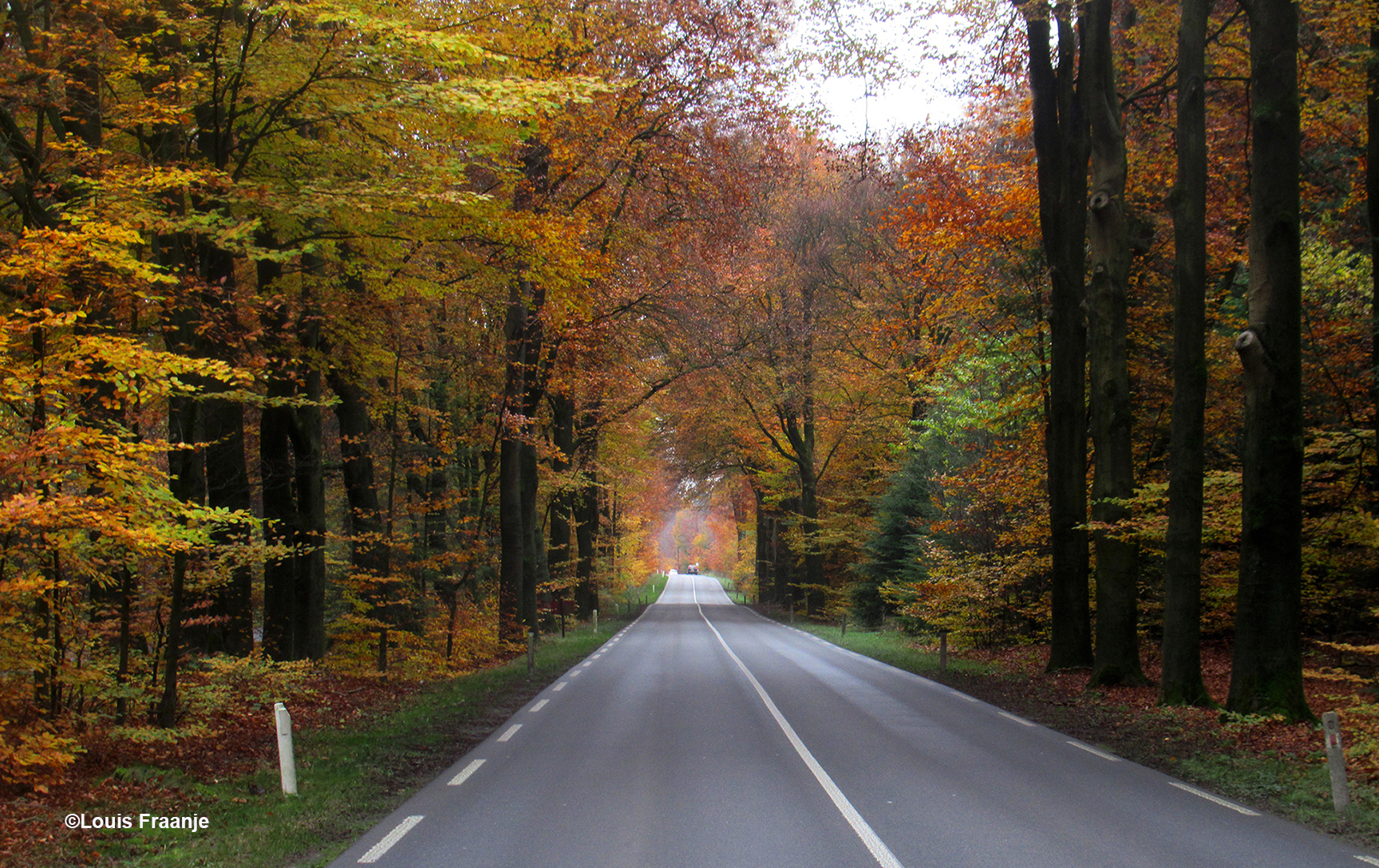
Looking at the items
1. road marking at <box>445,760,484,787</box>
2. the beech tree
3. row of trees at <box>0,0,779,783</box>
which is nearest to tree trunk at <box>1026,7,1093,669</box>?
the beech tree

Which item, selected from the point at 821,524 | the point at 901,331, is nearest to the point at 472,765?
the point at 901,331

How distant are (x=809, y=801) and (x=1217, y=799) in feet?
11.0

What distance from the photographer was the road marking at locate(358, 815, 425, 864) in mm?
5527

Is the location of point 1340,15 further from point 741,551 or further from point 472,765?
point 741,551

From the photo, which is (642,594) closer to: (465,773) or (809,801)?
(465,773)

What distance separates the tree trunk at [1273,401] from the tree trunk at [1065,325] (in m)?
4.59

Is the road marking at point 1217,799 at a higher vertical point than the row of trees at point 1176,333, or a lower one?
lower

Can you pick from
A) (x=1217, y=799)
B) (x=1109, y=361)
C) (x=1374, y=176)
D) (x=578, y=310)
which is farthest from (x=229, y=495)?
(x=1374, y=176)

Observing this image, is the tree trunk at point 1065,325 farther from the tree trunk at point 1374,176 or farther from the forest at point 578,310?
the tree trunk at point 1374,176

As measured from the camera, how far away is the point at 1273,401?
991 cm

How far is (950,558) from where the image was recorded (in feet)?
67.1

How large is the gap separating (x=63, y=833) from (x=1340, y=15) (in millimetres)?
16697

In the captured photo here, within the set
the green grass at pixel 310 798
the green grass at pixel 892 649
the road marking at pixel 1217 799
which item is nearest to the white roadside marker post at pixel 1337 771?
the road marking at pixel 1217 799

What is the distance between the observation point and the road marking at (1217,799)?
6.71 metres
